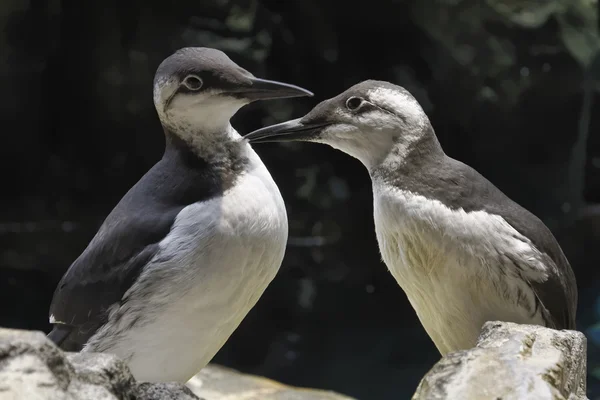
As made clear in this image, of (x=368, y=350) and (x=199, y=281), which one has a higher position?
(x=199, y=281)

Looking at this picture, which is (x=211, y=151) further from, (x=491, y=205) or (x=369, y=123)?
(x=491, y=205)

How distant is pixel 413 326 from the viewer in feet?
21.6

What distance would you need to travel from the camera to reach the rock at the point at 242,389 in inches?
156

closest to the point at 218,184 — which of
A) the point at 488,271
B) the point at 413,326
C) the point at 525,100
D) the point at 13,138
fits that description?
the point at 488,271

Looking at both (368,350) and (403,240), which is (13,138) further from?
(403,240)

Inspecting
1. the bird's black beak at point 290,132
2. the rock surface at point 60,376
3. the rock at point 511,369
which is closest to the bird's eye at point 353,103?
the bird's black beak at point 290,132

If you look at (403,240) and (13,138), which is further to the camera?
(13,138)

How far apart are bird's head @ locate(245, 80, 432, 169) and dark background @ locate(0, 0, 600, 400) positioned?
3.60 m

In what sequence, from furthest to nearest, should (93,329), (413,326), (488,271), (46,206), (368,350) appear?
(46,206)
(413,326)
(368,350)
(93,329)
(488,271)

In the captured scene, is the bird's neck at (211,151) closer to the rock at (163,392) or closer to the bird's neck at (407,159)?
the bird's neck at (407,159)

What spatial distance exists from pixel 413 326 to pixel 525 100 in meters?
2.14

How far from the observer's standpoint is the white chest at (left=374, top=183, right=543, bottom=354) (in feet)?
8.87

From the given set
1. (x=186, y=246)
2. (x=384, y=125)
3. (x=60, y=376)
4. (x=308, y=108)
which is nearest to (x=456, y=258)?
(x=384, y=125)

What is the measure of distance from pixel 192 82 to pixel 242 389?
1.77m
